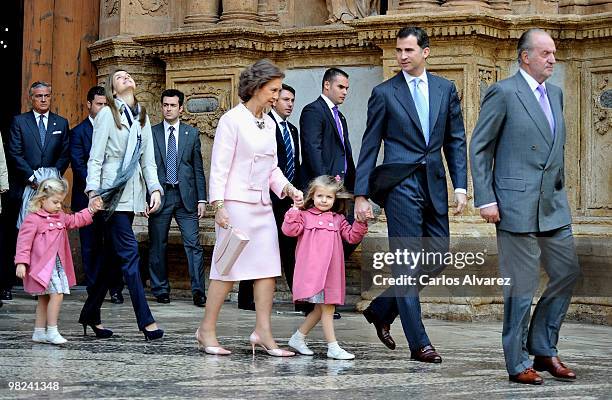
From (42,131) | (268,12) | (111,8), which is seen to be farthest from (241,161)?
(111,8)

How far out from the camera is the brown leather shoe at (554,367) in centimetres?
795

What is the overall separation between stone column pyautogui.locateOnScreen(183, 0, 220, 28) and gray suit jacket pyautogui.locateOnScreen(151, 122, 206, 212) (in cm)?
114

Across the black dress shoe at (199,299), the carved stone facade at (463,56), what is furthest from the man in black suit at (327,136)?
the black dress shoe at (199,299)

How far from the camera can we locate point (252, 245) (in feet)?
29.9

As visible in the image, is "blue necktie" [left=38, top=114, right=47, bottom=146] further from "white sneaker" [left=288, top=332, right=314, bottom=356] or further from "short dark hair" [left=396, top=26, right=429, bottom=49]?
"short dark hair" [left=396, top=26, right=429, bottom=49]

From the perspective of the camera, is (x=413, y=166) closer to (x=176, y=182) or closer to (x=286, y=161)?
(x=286, y=161)

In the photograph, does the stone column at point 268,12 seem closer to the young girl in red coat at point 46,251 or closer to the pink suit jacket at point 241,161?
the young girl in red coat at point 46,251

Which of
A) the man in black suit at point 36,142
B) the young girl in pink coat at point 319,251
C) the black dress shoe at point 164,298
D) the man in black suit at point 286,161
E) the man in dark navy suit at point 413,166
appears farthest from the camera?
the man in black suit at point 36,142

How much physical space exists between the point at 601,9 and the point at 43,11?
19.7ft

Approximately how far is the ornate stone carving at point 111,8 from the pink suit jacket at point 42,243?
542cm

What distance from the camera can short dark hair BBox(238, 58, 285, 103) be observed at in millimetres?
9180

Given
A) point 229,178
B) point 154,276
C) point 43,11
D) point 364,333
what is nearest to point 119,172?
point 229,178

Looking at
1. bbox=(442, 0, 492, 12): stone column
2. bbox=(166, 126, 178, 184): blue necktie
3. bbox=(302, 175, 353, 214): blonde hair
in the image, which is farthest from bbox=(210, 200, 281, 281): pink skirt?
bbox=(166, 126, 178, 184): blue necktie

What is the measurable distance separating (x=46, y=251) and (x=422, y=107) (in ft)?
8.96
